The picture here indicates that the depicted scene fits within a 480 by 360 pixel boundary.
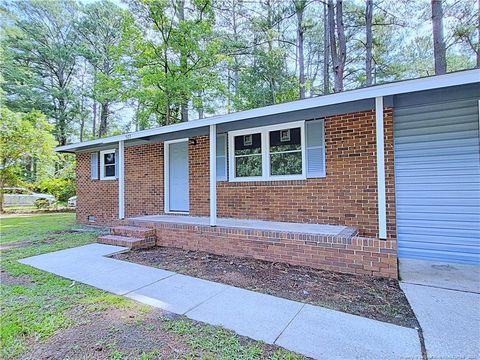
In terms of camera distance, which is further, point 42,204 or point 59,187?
point 59,187

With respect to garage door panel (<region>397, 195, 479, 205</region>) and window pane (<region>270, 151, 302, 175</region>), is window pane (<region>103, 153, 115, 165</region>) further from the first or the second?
garage door panel (<region>397, 195, 479, 205</region>)

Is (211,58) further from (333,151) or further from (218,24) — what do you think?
(333,151)

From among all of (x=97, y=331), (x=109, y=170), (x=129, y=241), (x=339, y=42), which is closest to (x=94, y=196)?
(x=109, y=170)

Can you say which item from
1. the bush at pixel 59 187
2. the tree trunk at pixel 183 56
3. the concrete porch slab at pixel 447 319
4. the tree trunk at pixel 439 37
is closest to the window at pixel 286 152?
the concrete porch slab at pixel 447 319

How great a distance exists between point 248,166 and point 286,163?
992 millimetres

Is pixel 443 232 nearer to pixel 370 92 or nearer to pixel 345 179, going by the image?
pixel 345 179

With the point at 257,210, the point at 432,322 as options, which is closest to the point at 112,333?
the point at 432,322

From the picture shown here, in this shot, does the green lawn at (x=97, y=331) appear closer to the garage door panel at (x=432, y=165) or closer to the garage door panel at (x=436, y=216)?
the garage door panel at (x=436, y=216)

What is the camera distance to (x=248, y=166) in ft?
22.0

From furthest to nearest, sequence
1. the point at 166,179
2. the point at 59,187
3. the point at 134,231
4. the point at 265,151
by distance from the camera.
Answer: the point at 59,187
the point at 166,179
the point at 265,151
the point at 134,231

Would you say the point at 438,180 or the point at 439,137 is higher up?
the point at 439,137

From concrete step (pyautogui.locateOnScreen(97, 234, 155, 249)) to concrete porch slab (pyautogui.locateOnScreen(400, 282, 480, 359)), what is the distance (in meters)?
4.88

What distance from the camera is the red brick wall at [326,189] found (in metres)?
5.17

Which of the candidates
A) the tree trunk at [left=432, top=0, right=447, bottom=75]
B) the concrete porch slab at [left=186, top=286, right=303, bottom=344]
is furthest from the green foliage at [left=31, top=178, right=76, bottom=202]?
the tree trunk at [left=432, top=0, right=447, bottom=75]
